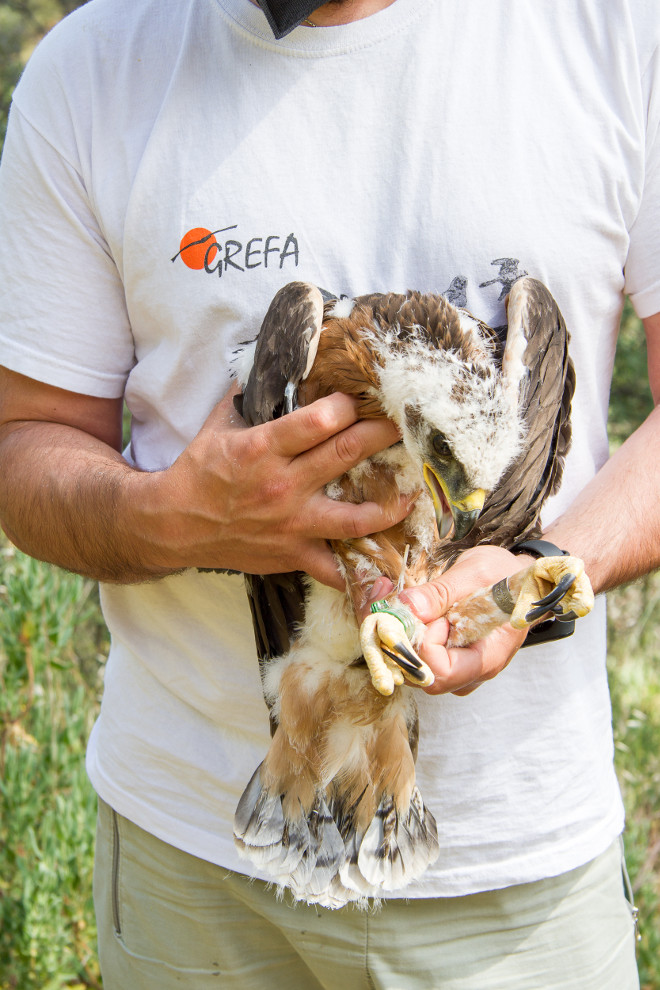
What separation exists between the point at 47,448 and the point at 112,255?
49cm

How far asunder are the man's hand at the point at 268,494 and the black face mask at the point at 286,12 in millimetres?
818

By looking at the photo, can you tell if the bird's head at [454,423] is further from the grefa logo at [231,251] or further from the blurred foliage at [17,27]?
the blurred foliage at [17,27]

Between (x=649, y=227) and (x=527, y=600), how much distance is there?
0.88 meters

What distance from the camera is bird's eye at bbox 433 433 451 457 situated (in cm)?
184

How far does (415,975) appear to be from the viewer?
208 cm

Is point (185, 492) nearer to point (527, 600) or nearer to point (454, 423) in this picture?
point (454, 423)

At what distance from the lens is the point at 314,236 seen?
6.20 ft

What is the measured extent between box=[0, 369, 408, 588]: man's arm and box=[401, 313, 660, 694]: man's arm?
0.70ft

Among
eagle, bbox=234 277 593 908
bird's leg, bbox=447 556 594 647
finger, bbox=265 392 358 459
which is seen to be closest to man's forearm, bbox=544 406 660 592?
eagle, bbox=234 277 593 908

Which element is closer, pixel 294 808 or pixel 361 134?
pixel 361 134

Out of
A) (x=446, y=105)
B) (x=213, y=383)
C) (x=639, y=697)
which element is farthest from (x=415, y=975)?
(x=639, y=697)

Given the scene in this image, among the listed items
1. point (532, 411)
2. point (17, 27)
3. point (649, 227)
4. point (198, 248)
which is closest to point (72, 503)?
point (198, 248)

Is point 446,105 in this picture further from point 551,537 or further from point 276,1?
point 551,537

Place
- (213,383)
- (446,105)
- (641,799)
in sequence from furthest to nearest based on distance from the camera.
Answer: (641,799) < (213,383) < (446,105)
